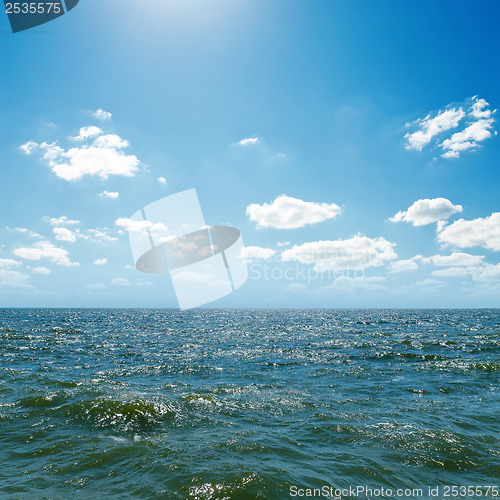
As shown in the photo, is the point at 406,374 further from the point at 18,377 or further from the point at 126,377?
the point at 18,377

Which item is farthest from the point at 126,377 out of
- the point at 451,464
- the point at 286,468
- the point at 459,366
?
the point at 459,366

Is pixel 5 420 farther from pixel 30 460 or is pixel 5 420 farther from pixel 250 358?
pixel 250 358

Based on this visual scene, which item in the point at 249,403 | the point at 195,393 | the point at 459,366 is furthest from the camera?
the point at 459,366

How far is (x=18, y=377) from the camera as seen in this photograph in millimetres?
18297

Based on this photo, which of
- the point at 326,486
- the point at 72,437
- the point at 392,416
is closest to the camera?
the point at 326,486

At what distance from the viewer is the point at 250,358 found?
26.2 meters

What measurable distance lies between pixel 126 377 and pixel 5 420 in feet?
25.9

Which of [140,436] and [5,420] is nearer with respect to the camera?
[140,436]

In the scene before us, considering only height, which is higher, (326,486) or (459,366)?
(326,486)

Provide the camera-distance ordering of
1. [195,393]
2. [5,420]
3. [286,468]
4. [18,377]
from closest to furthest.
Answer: [286,468], [5,420], [195,393], [18,377]

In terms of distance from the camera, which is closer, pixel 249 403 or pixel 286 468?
pixel 286 468

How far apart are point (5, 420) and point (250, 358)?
57.6 feet

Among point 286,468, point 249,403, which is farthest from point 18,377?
point 286,468

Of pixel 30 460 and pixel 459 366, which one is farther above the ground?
pixel 30 460
